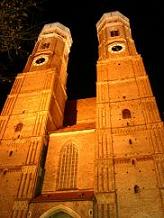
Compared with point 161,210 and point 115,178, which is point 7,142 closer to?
point 115,178

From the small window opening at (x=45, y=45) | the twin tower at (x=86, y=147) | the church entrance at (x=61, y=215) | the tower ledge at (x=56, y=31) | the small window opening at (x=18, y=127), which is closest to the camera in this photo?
the twin tower at (x=86, y=147)

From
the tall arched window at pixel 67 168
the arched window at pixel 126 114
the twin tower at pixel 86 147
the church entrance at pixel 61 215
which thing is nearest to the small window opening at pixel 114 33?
the twin tower at pixel 86 147

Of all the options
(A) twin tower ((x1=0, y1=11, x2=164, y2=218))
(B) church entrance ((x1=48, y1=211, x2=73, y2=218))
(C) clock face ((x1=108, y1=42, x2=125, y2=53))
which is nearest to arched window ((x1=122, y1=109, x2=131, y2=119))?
(A) twin tower ((x1=0, y1=11, x2=164, y2=218))

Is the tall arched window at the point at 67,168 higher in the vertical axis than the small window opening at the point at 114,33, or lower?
lower

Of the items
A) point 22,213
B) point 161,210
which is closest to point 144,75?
point 161,210

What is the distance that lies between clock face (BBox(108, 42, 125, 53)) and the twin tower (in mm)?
122

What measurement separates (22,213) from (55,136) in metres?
7.42

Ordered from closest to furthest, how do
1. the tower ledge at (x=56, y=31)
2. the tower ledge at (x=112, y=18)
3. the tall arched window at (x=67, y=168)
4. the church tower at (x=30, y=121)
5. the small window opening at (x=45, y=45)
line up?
the church tower at (x=30, y=121)
the tall arched window at (x=67, y=168)
the small window opening at (x=45, y=45)
the tower ledge at (x=112, y=18)
the tower ledge at (x=56, y=31)

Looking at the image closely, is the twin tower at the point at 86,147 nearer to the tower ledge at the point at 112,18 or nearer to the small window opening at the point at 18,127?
the small window opening at the point at 18,127

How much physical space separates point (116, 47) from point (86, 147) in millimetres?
14442

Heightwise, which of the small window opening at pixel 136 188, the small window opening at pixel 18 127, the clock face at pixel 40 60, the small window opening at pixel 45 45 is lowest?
the small window opening at pixel 136 188

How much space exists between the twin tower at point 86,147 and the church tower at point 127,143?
0.06 m

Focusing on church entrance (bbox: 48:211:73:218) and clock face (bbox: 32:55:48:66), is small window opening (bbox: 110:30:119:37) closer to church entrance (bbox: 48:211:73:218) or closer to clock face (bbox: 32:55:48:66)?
clock face (bbox: 32:55:48:66)

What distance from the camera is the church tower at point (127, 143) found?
1783cm
